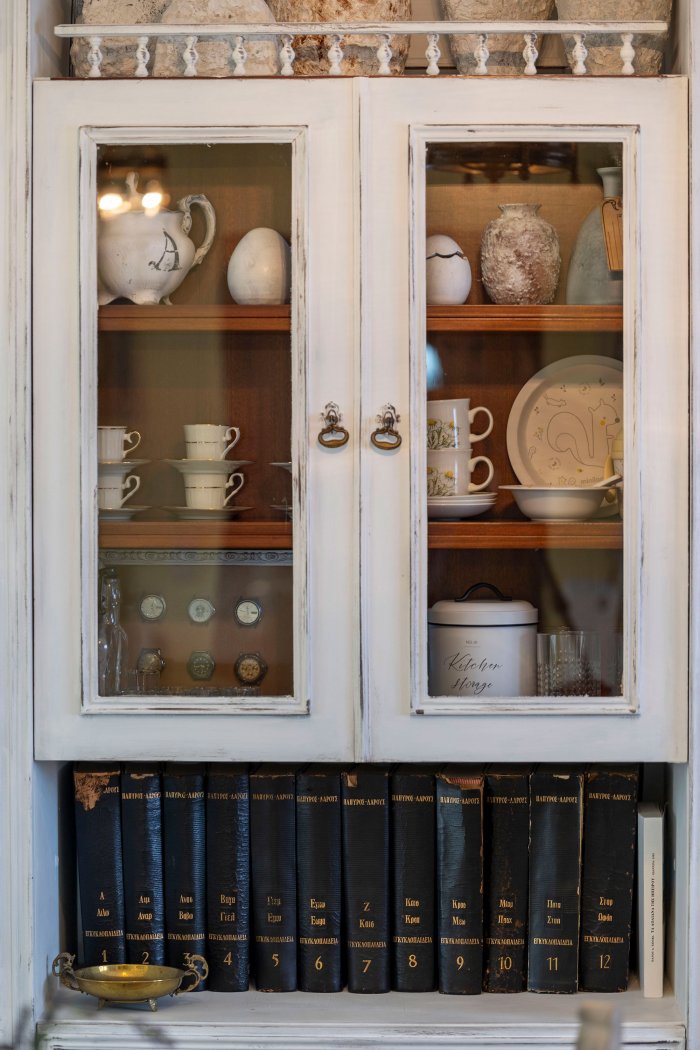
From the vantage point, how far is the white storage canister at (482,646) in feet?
4.54

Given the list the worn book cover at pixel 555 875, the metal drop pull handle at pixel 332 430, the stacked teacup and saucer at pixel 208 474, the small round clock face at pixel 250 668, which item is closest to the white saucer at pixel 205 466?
the stacked teacup and saucer at pixel 208 474

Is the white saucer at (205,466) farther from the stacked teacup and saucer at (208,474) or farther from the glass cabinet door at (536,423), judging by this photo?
the glass cabinet door at (536,423)

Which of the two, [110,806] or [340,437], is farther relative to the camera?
[110,806]

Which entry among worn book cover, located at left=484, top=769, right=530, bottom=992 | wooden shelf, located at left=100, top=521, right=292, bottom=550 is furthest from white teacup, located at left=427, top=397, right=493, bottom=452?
worn book cover, located at left=484, top=769, right=530, bottom=992

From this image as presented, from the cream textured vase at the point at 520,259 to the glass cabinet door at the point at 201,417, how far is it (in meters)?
0.20

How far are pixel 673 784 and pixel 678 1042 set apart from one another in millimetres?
328

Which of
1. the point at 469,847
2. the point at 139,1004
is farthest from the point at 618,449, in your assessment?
the point at 139,1004

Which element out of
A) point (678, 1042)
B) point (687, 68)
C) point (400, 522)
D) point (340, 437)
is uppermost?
point (687, 68)

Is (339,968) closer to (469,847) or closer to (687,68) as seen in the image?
(469,847)

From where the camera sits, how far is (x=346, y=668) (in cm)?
137

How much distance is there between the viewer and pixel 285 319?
1372 millimetres

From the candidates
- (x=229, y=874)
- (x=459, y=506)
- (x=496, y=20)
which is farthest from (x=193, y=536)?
(x=496, y=20)

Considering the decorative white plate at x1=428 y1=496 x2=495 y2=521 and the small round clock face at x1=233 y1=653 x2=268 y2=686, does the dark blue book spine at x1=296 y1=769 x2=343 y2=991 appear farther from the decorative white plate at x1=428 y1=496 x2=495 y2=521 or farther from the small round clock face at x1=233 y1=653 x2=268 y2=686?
the decorative white plate at x1=428 y1=496 x2=495 y2=521

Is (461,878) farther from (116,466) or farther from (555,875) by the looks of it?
(116,466)
